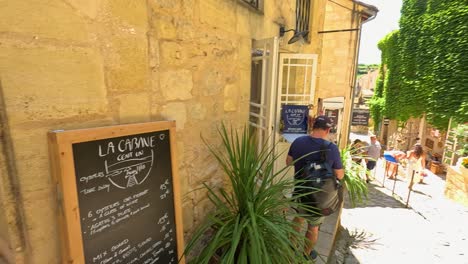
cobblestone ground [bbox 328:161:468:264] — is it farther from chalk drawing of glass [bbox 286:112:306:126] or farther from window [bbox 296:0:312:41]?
window [bbox 296:0:312:41]

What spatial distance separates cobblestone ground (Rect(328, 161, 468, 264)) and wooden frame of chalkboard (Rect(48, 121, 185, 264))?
2403 millimetres

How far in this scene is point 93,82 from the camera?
4.02 ft

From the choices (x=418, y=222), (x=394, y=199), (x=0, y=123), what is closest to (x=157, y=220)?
(x=0, y=123)

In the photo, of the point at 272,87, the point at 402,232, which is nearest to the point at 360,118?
the point at 402,232

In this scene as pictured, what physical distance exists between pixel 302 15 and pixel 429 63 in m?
8.01

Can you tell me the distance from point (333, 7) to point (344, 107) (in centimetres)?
368

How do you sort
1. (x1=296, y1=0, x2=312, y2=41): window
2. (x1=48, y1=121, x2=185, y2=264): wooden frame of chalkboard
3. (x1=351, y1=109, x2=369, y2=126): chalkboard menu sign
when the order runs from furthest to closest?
(x1=351, y1=109, x2=369, y2=126): chalkboard menu sign, (x1=296, y1=0, x2=312, y2=41): window, (x1=48, y1=121, x2=185, y2=264): wooden frame of chalkboard

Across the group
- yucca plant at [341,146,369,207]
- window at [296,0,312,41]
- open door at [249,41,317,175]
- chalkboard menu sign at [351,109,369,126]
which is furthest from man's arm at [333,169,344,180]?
chalkboard menu sign at [351,109,369,126]

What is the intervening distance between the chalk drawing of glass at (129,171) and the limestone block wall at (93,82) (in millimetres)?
234

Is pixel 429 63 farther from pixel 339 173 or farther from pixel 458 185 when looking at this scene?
pixel 339 173

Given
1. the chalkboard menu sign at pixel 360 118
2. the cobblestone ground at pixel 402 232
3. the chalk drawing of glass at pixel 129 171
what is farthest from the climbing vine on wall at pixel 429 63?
the chalk drawing of glass at pixel 129 171

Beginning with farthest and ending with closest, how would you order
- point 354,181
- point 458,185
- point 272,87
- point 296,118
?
point 458,185 < point 354,181 < point 296,118 < point 272,87

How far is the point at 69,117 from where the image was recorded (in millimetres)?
1144

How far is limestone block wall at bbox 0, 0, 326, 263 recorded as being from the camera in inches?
38.6
